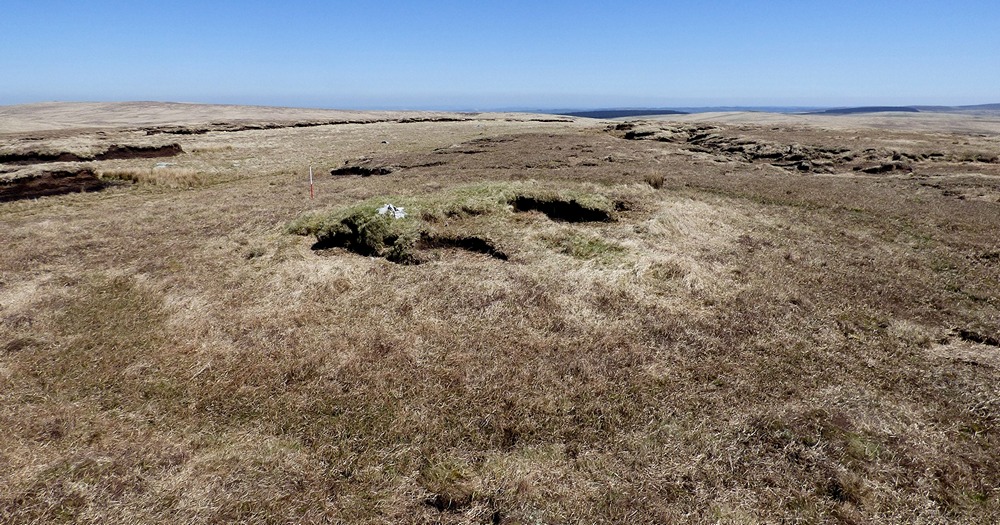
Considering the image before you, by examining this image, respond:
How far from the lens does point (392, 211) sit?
57.7 ft

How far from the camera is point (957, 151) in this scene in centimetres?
4034

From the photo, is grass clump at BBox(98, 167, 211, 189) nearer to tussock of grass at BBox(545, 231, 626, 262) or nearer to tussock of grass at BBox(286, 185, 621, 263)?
tussock of grass at BBox(286, 185, 621, 263)

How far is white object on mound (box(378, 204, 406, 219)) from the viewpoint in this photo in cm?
1727

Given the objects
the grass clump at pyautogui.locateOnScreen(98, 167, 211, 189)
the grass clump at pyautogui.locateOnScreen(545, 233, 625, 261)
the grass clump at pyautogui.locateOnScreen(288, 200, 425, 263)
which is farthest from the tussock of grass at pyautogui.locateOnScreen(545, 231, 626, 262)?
the grass clump at pyautogui.locateOnScreen(98, 167, 211, 189)

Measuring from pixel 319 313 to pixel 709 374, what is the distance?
30.8ft

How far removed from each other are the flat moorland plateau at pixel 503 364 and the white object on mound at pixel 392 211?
0.12 meters

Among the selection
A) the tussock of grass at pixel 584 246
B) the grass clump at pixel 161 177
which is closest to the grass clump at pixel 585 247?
the tussock of grass at pixel 584 246

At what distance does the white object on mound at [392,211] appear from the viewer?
17.3m

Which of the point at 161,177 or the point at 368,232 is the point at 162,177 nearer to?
the point at 161,177

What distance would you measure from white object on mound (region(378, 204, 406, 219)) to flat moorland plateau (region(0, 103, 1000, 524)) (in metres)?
0.12

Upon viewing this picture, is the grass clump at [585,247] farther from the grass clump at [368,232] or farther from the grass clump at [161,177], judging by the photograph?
the grass clump at [161,177]

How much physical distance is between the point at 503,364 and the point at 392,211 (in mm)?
10171

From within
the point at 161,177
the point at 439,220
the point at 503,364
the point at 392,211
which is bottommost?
the point at 503,364

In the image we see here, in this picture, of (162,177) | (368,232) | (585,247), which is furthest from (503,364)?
(162,177)
